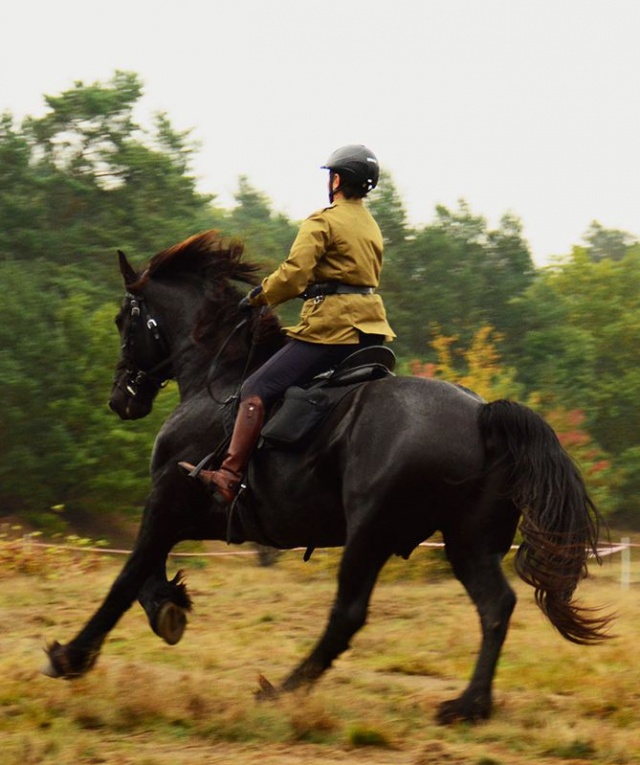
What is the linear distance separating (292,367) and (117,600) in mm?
1739

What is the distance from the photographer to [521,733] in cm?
592

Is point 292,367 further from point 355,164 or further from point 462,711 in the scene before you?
point 462,711

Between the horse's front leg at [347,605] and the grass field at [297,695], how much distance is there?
0.15 meters

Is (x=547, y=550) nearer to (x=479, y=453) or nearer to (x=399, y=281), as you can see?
A: (x=479, y=453)


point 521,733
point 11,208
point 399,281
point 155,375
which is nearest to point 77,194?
point 11,208

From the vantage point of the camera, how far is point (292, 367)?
6.96 meters

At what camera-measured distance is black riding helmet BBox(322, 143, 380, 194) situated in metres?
7.02

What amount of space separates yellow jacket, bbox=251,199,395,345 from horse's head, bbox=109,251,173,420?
1.35 meters

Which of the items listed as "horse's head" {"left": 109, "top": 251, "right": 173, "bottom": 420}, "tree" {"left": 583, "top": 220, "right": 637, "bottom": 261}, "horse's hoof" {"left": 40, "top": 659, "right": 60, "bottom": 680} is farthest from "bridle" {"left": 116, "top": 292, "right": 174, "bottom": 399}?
"tree" {"left": 583, "top": 220, "right": 637, "bottom": 261}

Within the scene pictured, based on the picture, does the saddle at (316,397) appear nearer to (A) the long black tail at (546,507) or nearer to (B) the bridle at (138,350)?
(A) the long black tail at (546,507)

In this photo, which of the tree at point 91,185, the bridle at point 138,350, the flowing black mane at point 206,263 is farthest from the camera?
the tree at point 91,185

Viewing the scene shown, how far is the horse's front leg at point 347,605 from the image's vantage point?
6.45 m

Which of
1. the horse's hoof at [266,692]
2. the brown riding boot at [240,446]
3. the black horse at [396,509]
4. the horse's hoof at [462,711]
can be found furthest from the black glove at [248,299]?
the horse's hoof at [462,711]

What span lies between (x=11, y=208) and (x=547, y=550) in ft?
123
